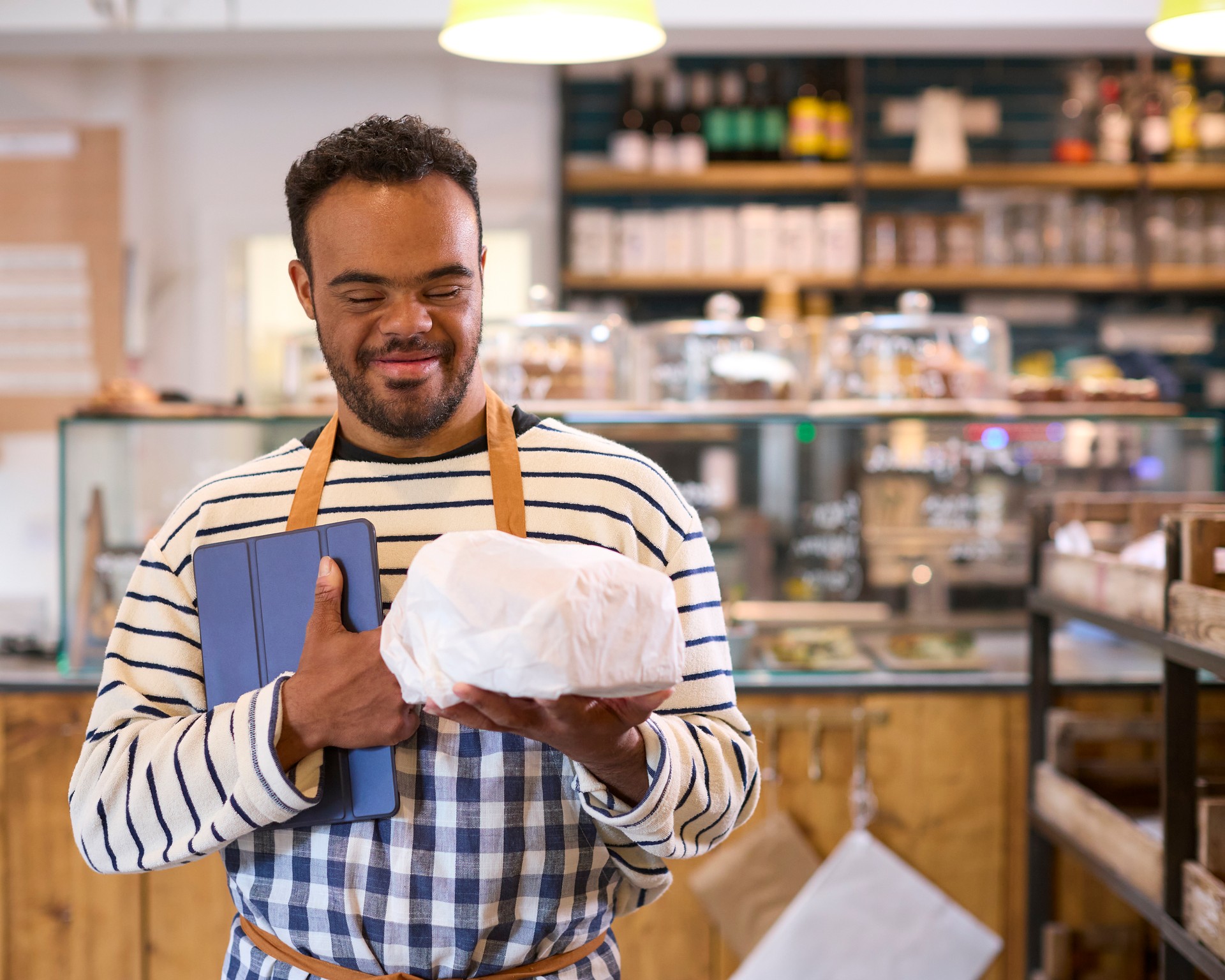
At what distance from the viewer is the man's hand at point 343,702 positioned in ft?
3.24

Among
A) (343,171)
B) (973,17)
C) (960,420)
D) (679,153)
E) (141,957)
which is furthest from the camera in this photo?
(679,153)

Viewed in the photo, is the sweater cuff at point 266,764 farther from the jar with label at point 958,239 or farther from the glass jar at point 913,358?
the jar with label at point 958,239

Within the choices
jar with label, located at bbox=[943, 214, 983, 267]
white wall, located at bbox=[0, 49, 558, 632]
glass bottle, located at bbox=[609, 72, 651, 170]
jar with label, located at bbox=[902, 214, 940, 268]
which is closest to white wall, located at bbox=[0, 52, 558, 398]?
white wall, located at bbox=[0, 49, 558, 632]

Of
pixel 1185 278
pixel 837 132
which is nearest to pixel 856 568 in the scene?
pixel 837 132

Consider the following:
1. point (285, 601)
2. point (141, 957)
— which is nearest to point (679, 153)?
point (141, 957)

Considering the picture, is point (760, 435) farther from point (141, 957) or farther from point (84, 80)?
point (84, 80)

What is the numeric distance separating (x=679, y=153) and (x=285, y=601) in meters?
3.61

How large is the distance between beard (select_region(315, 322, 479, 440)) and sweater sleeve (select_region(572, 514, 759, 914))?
27 cm

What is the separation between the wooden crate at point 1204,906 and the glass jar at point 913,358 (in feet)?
3.99

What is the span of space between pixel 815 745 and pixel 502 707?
1540mm

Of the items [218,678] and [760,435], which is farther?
[760,435]

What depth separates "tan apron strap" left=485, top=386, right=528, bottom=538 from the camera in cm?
111

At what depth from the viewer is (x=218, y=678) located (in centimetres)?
111

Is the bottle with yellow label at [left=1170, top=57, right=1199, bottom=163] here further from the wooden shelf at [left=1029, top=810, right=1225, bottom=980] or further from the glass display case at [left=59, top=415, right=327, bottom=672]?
the glass display case at [left=59, top=415, right=327, bottom=672]
